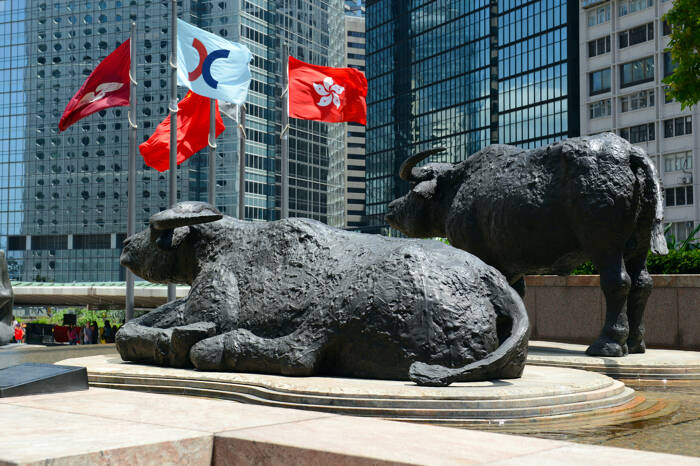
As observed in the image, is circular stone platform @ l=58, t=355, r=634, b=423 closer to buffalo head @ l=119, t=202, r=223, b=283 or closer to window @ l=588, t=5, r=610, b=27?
buffalo head @ l=119, t=202, r=223, b=283

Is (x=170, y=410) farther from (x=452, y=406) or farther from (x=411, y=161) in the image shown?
(x=411, y=161)

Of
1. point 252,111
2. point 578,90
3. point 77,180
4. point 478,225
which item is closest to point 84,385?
point 478,225

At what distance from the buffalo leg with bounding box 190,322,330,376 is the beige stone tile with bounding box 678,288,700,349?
7414mm

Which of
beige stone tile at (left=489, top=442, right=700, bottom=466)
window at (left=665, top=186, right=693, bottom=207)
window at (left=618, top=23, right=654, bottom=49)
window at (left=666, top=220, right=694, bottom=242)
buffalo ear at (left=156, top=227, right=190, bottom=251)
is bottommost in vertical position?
beige stone tile at (left=489, top=442, right=700, bottom=466)

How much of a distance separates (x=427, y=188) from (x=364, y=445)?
7740 mm

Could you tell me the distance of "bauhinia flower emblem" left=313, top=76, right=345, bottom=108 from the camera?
797 inches

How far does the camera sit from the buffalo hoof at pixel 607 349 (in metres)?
10.2

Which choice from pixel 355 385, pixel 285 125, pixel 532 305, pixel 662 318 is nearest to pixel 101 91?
pixel 285 125

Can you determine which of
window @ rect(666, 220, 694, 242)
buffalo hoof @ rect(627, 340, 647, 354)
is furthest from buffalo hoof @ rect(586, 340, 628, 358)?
window @ rect(666, 220, 694, 242)

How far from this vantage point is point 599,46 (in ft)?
237

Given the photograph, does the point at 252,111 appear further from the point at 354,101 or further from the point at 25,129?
the point at 354,101

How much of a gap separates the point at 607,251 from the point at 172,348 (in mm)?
5325

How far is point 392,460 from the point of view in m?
3.69

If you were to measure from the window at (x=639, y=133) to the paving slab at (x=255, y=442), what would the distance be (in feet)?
219
